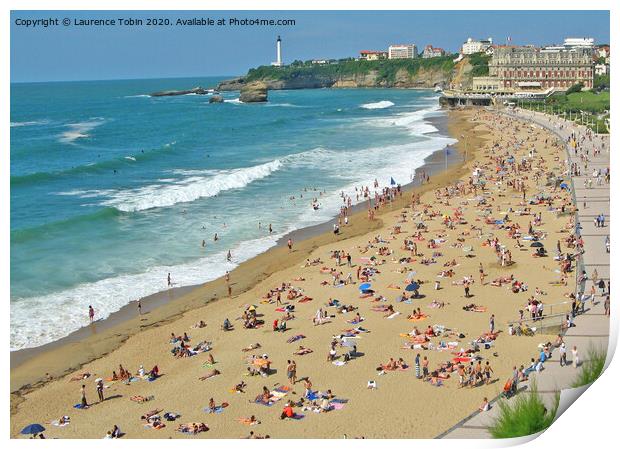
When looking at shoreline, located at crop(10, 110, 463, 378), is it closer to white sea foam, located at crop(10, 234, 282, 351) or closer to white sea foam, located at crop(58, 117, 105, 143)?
white sea foam, located at crop(10, 234, 282, 351)

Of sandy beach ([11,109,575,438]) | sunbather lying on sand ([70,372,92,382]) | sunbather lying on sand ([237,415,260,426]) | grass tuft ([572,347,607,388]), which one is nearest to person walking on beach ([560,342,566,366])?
grass tuft ([572,347,607,388])

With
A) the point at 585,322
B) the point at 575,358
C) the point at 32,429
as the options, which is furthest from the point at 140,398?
the point at 585,322

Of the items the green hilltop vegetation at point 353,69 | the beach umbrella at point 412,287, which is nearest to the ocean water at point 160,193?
the beach umbrella at point 412,287

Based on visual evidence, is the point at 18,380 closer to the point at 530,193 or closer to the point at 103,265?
the point at 103,265

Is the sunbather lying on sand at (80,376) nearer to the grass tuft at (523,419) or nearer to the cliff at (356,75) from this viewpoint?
the grass tuft at (523,419)

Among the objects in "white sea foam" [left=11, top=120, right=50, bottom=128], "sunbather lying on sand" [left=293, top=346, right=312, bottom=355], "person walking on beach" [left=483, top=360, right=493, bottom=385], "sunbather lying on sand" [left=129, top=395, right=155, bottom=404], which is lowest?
"sunbather lying on sand" [left=129, top=395, right=155, bottom=404]
